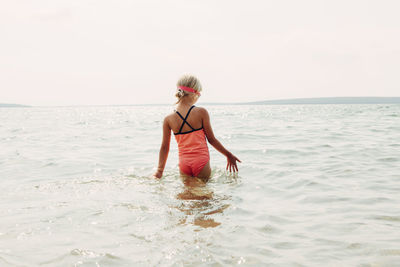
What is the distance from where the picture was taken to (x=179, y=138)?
540 centimetres

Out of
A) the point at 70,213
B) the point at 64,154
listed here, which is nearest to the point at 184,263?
the point at 70,213

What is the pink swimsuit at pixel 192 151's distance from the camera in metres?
5.33

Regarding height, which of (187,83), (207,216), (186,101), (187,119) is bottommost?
(207,216)

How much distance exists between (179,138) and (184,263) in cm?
280

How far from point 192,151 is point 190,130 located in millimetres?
343

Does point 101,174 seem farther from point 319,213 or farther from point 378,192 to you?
point 378,192

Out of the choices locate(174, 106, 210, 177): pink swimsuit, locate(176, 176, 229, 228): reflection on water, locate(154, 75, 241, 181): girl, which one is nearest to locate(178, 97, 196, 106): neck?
locate(154, 75, 241, 181): girl

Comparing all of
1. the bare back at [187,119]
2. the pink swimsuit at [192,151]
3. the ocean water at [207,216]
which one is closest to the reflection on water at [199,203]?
the ocean water at [207,216]

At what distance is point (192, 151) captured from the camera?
5.38 m

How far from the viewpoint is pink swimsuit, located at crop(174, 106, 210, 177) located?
5328 millimetres

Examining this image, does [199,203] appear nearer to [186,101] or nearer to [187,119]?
[187,119]

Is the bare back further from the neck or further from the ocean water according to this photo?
the ocean water

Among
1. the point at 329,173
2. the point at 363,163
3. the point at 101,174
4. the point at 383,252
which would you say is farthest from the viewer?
the point at 363,163

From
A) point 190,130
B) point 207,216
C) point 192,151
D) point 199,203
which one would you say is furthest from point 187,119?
point 207,216
